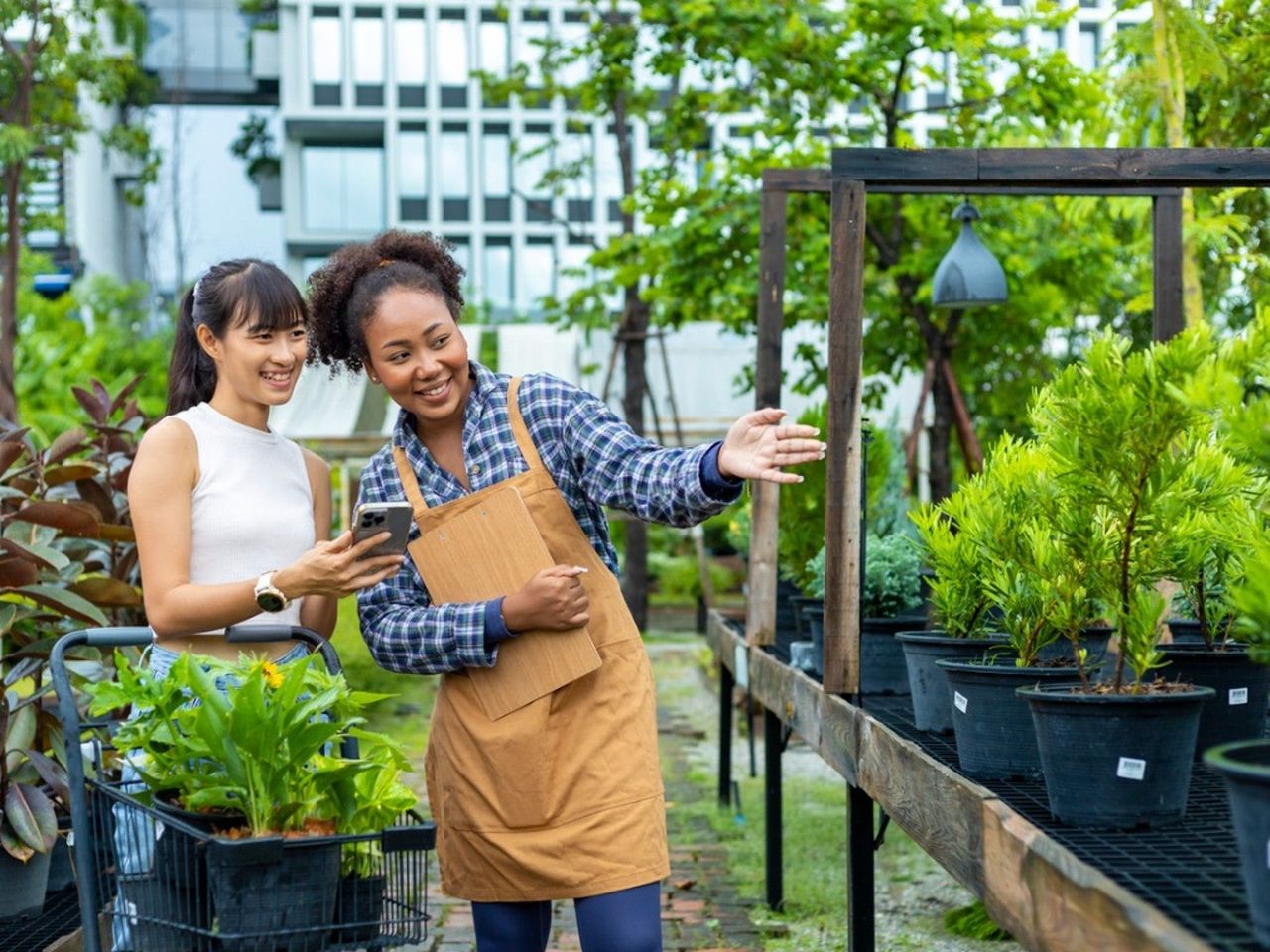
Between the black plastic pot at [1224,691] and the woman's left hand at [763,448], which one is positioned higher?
the woman's left hand at [763,448]

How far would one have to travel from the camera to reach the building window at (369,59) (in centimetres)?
3509

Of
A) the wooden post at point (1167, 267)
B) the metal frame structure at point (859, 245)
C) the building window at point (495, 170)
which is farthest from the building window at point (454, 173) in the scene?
the metal frame structure at point (859, 245)

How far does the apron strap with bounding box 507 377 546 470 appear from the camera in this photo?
9.86 ft

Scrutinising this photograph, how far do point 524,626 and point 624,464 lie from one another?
33 centimetres

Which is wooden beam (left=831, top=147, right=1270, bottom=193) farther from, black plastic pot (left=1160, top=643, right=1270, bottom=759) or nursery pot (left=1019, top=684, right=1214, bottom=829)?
nursery pot (left=1019, top=684, right=1214, bottom=829)

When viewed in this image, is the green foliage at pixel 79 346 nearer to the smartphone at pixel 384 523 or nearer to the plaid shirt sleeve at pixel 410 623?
the plaid shirt sleeve at pixel 410 623

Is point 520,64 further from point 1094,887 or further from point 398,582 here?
point 1094,887

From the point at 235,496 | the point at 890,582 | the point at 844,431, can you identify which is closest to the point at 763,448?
the point at 235,496

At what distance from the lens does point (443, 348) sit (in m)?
2.98

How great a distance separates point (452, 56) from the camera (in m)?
35.5

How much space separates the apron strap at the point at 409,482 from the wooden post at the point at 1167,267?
277 cm

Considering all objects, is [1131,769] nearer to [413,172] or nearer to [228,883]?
[228,883]

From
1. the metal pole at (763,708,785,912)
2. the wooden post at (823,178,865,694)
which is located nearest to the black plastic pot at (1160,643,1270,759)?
the wooden post at (823,178,865,694)

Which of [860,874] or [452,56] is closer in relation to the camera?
[860,874]
